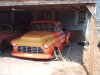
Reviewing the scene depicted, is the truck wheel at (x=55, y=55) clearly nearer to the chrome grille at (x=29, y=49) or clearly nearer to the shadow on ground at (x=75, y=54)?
the shadow on ground at (x=75, y=54)

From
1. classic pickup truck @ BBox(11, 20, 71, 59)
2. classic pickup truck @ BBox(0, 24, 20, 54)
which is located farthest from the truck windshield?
classic pickup truck @ BBox(0, 24, 20, 54)

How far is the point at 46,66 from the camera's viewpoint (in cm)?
1166

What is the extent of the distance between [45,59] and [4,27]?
13.2ft

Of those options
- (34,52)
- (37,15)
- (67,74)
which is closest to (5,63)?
(34,52)

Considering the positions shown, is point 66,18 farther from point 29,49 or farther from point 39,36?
point 29,49

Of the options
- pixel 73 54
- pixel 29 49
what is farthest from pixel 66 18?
pixel 29 49

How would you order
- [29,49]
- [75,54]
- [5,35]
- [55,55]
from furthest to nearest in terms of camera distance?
[75,54]
[5,35]
[55,55]
[29,49]

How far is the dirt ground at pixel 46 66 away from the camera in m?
10.6

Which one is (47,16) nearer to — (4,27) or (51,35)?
(4,27)

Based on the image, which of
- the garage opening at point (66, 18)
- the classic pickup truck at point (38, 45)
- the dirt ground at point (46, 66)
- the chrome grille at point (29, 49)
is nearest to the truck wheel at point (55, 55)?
the classic pickup truck at point (38, 45)

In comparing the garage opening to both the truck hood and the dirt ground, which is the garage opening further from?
the dirt ground

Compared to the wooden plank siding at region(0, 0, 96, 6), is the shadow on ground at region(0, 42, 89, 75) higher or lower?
lower

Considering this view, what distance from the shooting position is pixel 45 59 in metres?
12.8

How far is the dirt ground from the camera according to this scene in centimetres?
1056
